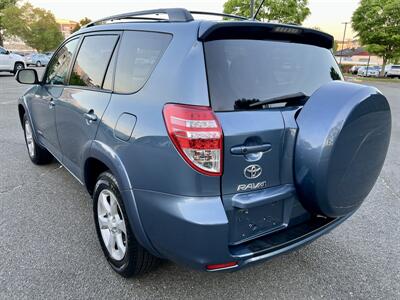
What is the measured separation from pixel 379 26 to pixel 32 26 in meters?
42.9

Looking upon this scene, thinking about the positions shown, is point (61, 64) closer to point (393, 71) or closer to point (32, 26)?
point (393, 71)

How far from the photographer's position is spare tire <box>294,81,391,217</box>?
5.85 feet

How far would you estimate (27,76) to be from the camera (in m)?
3.75

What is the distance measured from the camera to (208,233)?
1662mm

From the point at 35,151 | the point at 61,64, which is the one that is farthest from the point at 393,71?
the point at 61,64

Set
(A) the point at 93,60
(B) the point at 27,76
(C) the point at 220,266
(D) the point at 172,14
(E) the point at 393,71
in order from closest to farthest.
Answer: (C) the point at 220,266 < (D) the point at 172,14 < (A) the point at 93,60 < (B) the point at 27,76 < (E) the point at 393,71

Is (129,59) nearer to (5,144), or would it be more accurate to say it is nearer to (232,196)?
(232,196)

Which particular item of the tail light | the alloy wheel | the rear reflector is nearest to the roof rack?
the tail light

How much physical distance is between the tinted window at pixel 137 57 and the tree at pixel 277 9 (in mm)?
17777

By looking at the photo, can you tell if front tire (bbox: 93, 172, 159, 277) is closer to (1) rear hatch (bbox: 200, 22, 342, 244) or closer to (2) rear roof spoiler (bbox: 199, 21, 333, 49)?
(1) rear hatch (bbox: 200, 22, 342, 244)

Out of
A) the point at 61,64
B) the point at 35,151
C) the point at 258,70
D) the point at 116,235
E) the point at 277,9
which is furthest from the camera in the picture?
the point at 277,9

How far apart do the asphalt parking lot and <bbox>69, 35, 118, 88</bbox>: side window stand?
1.31 meters

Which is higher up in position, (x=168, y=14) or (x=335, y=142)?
(x=168, y=14)

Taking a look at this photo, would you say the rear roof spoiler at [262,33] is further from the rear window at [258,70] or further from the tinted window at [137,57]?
the tinted window at [137,57]
